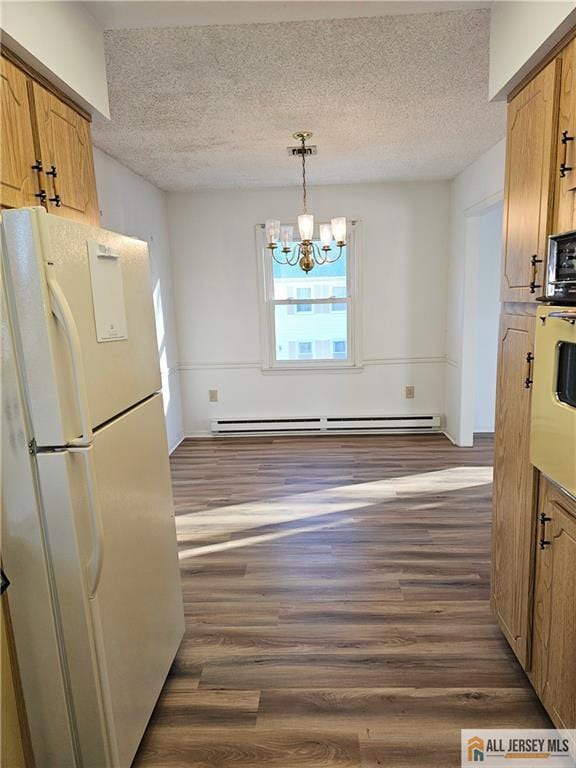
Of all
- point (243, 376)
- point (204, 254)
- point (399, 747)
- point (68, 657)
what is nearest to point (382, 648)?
Answer: point (399, 747)

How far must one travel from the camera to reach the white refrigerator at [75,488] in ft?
3.82

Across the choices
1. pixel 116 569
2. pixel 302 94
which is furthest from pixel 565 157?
pixel 116 569

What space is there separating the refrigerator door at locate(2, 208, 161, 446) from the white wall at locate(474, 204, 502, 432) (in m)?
4.09

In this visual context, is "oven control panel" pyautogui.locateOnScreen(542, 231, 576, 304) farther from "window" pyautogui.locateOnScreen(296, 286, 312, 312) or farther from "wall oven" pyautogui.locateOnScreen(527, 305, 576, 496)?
"window" pyautogui.locateOnScreen(296, 286, 312, 312)

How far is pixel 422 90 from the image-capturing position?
8.46ft

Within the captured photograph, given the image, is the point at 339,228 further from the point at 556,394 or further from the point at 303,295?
the point at 556,394

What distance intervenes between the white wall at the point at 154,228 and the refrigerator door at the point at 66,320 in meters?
2.34

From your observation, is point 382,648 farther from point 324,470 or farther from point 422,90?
point 422,90

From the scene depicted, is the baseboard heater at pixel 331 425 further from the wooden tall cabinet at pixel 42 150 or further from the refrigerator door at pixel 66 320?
the refrigerator door at pixel 66 320

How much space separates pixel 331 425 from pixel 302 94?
11.2 ft

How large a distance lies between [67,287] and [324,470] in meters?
3.30

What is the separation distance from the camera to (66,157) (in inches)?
66.4

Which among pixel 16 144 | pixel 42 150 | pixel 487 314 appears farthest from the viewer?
pixel 487 314

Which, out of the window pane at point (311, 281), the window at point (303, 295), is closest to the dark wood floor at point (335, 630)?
the window at point (303, 295)
